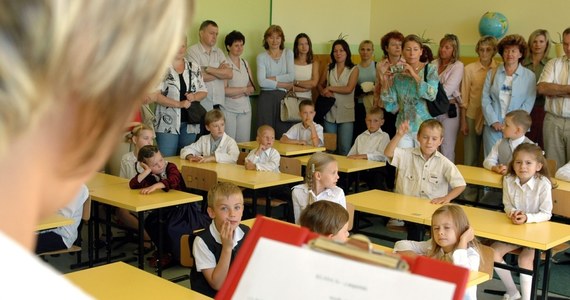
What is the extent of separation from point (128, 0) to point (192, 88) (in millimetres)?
6484

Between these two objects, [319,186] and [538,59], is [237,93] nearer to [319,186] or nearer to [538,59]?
[538,59]

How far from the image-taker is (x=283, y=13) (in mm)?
8539

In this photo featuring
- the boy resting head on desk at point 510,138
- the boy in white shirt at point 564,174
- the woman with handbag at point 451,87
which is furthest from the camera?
the woman with handbag at point 451,87

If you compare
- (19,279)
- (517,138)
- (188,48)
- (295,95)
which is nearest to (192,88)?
(188,48)

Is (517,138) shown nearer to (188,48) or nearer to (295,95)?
(295,95)

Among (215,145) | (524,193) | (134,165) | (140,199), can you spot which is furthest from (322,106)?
(140,199)

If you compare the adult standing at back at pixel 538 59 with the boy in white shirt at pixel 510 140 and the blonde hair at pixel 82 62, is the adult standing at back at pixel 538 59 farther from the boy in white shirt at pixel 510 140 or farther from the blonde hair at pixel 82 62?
the blonde hair at pixel 82 62

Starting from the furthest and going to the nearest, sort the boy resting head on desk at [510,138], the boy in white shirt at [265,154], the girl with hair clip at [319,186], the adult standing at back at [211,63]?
1. the adult standing at back at [211,63]
2. the boy in white shirt at [265,154]
3. the boy resting head on desk at [510,138]
4. the girl with hair clip at [319,186]

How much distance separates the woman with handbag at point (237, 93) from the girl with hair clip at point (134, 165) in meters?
2.07

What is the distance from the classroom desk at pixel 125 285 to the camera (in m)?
2.44

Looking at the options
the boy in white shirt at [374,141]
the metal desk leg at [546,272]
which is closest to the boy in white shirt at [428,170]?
the metal desk leg at [546,272]

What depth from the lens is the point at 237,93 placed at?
7734mm

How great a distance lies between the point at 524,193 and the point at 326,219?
6.36 feet

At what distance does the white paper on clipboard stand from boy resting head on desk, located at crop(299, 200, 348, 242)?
2.37 meters
